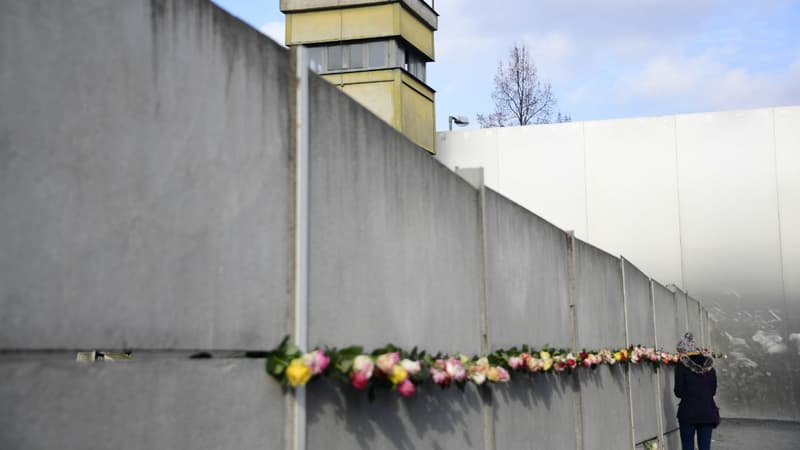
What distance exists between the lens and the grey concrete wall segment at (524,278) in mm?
6883

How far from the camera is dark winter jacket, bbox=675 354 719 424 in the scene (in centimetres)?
1105

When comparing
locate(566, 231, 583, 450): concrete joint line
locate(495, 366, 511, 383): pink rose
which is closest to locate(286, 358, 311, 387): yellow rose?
locate(495, 366, 511, 383): pink rose

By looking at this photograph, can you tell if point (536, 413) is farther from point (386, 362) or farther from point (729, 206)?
point (729, 206)

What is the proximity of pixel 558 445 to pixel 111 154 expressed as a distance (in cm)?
599

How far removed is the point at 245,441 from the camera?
3.59m

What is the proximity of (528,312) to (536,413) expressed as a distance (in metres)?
0.84

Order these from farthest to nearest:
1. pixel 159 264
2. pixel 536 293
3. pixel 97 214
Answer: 1. pixel 536 293
2. pixel 159 264
3. pixel 97 214

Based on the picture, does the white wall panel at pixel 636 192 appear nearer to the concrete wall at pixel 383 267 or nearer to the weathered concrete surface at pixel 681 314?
the weathered concrete surface at pixel 681 314

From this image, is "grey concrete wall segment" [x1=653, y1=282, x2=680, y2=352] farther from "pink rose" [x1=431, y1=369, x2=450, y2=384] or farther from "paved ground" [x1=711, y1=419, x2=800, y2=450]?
"pink rose" [x1=431, y1=369, x2=450, y2=384]

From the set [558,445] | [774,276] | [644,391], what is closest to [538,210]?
[774,276]

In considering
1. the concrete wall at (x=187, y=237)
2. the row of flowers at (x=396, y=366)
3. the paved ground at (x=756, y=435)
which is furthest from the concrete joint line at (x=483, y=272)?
the paved ground at (x=756, y=435)

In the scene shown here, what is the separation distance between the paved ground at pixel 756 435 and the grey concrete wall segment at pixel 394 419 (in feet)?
35.8

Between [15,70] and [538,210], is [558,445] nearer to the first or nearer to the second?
[15,70]

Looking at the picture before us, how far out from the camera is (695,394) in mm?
11148
